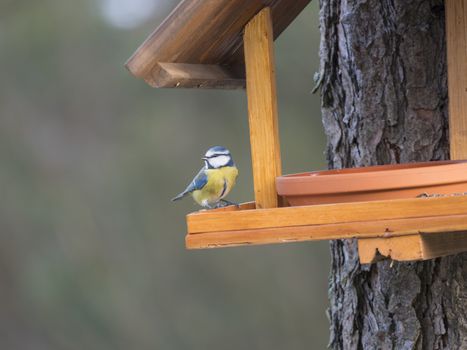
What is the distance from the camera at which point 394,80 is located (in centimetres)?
293

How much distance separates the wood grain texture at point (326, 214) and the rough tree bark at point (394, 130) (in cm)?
69

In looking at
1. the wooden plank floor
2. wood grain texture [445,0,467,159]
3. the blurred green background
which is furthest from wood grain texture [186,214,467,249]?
the blurred green background

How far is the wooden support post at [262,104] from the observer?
2.63m

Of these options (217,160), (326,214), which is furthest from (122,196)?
(326,214)

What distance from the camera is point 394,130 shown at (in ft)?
9.65

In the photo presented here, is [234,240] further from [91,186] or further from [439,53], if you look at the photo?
[91,186]

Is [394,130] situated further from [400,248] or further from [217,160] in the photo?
[400,248]

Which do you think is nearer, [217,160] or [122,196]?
[217,160]

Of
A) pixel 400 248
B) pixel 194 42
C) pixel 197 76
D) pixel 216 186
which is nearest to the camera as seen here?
pixel 400 248

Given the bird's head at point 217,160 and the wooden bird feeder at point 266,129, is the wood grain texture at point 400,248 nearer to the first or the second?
the wooden bird feeder at point 266,129

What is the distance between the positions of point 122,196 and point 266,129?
6124 millimetres

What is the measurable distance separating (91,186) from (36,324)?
62.3 inches

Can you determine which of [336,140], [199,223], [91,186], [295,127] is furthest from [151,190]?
[199,223]

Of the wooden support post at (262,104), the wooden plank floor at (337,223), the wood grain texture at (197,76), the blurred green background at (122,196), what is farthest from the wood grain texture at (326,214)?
the blurred green background at (122,196)
